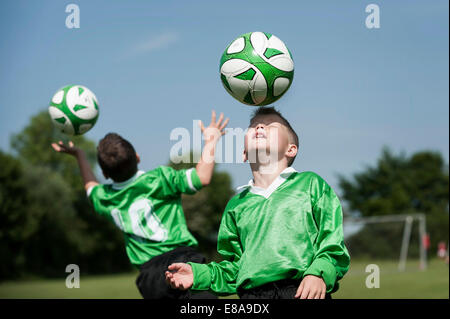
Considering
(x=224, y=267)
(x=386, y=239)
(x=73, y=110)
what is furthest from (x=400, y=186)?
(x=224, y=267)

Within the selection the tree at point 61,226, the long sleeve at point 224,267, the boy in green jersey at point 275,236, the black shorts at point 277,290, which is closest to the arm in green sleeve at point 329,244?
the boy in green jersey at point 275,236

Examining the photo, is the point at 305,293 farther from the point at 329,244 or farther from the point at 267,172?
the point at 267,172

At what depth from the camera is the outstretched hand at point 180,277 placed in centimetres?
297

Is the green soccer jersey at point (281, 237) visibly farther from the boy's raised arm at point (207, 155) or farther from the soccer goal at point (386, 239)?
the soccer goal at point (386, 239)

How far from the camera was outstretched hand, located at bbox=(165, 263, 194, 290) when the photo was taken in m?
2.97

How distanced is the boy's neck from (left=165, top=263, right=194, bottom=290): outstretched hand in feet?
2.37

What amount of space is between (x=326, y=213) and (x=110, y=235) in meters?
39.1

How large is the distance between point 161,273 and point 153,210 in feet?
2.13

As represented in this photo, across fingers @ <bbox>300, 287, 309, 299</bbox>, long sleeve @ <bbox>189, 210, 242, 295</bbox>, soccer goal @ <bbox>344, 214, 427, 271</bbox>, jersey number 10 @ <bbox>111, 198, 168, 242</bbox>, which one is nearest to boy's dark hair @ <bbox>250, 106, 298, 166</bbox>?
long sleeve @ <bbox>189, 210, 242, 295</bbox>

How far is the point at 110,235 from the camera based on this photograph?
40500 millimetres

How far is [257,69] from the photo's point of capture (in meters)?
4.17

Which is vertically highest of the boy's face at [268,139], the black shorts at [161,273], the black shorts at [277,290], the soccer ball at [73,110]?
the soccer ball at [73,110]

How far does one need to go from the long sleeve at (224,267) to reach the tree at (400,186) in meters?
49.8
